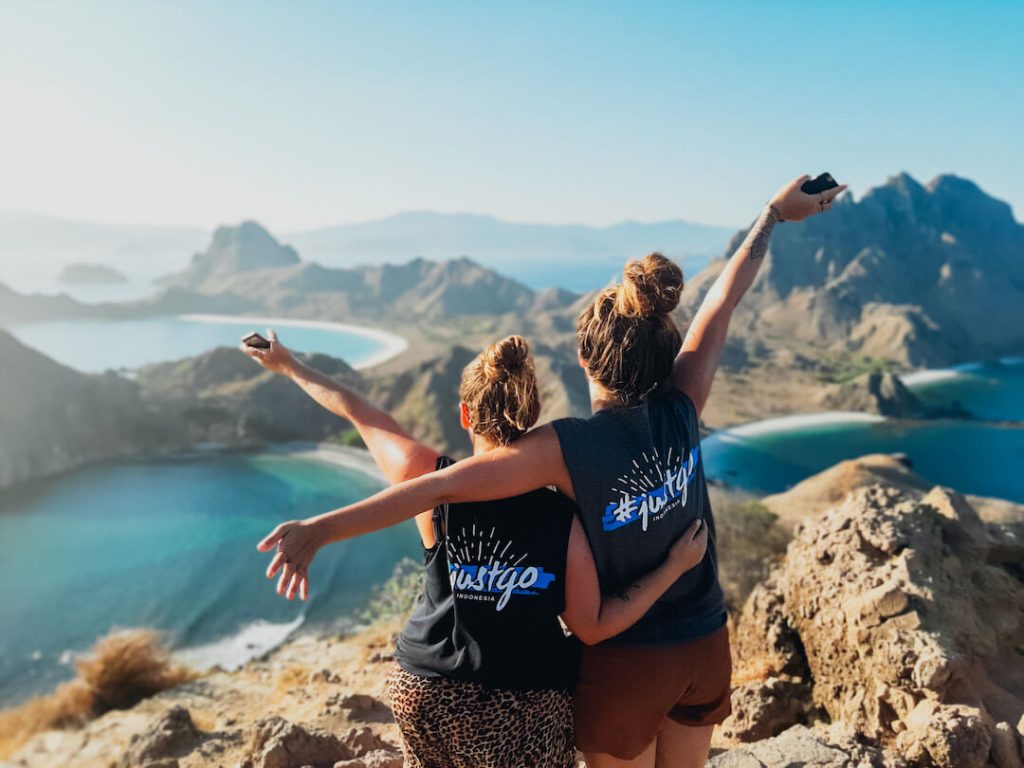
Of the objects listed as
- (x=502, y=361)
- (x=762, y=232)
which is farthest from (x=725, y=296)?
(x=502, y=361)

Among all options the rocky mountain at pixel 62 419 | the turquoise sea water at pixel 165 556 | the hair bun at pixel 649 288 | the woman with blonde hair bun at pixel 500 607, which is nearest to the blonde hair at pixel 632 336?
the hair bun at pixel 649 288

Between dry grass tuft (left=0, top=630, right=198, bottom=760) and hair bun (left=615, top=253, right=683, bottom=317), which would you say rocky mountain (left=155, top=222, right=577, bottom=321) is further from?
hair bun (left=615, top=253, right=683, bottom=317)

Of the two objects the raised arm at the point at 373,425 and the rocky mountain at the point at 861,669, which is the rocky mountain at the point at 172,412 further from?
the raised arm at the point at 373,425

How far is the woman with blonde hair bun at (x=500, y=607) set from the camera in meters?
2.12

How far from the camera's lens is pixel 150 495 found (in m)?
43.4

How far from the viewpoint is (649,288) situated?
2.29 metres

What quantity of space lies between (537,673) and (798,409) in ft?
219

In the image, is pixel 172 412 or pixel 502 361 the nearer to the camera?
pixel 502 361

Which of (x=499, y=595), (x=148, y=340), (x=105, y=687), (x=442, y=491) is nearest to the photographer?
(x=442, y=491)

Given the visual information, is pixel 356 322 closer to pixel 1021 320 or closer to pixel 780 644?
pixel 1021 320

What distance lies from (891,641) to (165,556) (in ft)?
116

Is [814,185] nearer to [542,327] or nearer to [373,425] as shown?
[373,425]

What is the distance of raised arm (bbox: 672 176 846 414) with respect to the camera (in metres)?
2.56

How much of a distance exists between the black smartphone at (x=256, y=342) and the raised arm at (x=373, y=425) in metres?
0.01
